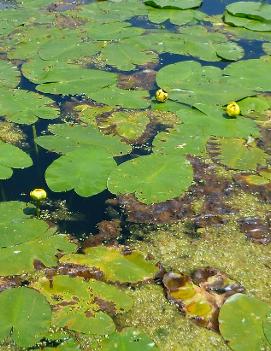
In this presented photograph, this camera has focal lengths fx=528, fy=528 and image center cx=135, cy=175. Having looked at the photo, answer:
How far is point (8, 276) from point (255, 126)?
1951mm

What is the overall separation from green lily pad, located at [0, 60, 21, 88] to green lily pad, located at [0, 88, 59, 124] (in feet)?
0.50

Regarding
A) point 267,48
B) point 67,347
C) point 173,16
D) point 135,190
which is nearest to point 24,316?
point 67,347

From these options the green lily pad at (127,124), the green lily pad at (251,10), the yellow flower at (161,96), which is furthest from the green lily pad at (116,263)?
the green lily pad at (251,10)

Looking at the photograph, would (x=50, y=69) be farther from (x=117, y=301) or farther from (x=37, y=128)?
(x=117, y=301)

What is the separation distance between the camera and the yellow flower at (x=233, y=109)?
353 cm

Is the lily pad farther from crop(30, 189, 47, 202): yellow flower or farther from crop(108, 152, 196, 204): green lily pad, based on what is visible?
crop(108, 152, 196, 204): green lily pad

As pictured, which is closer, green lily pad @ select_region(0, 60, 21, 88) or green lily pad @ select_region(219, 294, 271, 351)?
green lily pad @ select_region(219, 294, 271, 351)

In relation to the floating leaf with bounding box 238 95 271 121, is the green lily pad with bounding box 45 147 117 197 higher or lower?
higher

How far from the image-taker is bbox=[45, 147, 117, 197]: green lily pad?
2869mm

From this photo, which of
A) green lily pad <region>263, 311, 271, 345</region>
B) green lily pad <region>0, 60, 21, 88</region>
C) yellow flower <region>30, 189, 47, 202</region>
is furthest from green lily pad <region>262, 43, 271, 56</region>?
green lily pad <region>263, 311, 271, 345</region>

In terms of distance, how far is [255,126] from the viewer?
352 centimetres

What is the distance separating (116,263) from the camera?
2.44 metres

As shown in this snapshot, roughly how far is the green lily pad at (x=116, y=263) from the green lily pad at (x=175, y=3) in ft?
11.6

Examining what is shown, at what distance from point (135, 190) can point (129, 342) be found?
985 millimetres
